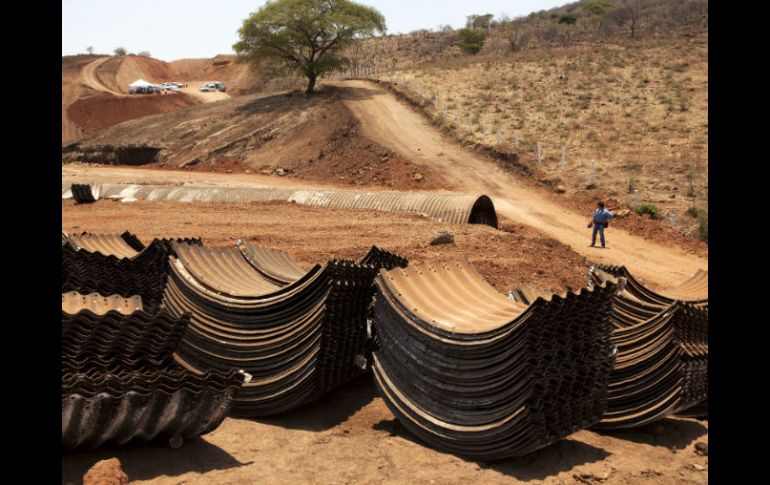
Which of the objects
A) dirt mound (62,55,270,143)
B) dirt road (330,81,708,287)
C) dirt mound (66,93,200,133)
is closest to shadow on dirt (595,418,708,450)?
dirt road (330,81,708,287)

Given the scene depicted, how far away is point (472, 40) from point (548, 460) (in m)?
64.3

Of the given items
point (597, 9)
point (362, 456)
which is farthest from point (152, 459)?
point (597, 9)

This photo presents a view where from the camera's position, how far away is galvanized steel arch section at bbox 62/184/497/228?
20734 millimetres

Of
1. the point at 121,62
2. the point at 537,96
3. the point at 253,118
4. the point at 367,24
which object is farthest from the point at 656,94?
the point at 121,62

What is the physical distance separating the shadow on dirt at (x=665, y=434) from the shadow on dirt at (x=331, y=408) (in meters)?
2.76

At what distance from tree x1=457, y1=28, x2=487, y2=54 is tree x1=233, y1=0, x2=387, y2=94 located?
71.7 ft

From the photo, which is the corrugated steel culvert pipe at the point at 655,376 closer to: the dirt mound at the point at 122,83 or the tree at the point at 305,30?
the tree at the point at 305,30

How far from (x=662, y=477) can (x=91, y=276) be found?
292 inches

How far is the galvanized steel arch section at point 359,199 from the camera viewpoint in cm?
2073

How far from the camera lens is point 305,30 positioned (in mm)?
45188

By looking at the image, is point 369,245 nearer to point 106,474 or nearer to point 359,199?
point 359,199

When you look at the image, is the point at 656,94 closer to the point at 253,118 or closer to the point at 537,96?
the point at 537,96
